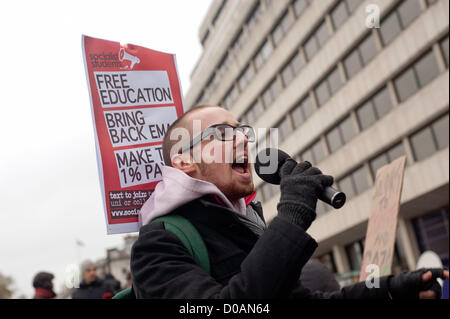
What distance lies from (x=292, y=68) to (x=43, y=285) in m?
30.0

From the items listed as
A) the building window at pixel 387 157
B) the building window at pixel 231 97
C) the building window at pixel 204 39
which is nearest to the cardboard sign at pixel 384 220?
the building window at pixel 387 157

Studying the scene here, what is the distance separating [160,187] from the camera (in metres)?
2.03

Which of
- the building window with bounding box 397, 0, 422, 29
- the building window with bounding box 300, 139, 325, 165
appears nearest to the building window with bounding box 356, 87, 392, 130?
the building window with bounding box 397, 0, 422, 29

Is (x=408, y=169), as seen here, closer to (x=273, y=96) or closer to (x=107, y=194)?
(x=273, y=96)

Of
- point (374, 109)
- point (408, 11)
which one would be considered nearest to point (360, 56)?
point (374, 109)

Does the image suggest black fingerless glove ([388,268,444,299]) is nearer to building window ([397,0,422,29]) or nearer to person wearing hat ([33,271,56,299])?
person wearing hat ([33,271,56,299])

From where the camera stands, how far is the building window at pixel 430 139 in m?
23.3

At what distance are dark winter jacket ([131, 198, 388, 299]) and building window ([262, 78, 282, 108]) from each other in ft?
114

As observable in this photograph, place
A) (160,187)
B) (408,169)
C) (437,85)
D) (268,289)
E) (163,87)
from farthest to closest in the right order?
(408,169) → (437,85) → (163,87) → (160,187) → (268,289)

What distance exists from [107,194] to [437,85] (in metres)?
22.7

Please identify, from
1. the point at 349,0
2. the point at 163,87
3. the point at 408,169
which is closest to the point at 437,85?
the point at 408,169

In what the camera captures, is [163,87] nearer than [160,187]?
No

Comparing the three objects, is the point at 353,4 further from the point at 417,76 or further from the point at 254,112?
A: the point at 254,112

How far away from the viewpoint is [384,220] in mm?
4047
